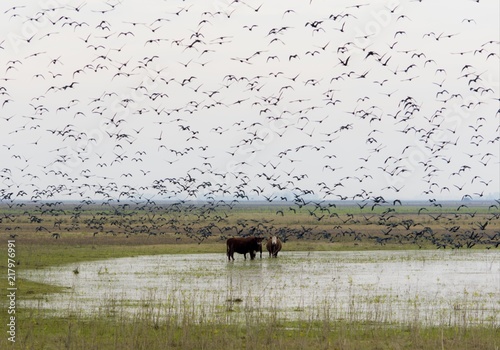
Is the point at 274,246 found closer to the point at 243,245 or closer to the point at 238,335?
the point at 243,245

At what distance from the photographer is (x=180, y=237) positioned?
217 ft

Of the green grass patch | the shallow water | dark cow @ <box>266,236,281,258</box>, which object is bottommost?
the green grass patch

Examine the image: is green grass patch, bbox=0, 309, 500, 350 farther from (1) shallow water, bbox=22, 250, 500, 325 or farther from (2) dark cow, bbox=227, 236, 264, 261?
(2) dark cow, bbox=227, 236, 264, 261

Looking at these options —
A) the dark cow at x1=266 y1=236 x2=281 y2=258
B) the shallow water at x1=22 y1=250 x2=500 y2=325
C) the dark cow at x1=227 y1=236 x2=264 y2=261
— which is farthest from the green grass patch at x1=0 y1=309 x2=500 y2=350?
the dark cow at x1=266 y1=236 x2=281 y2=258

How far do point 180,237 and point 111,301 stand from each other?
133ft

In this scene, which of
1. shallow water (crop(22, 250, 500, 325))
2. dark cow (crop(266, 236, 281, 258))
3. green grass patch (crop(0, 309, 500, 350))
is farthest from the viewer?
dark cow (crop(266, 236, 281, 258))

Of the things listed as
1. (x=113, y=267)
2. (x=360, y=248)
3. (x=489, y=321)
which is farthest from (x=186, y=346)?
(x=360, y=248)

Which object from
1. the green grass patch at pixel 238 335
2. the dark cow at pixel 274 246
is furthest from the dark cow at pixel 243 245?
the green grass patch at pixel 238 335

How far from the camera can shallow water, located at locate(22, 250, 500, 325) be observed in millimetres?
23531

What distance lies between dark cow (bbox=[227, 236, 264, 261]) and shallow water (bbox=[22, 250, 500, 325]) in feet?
2.46

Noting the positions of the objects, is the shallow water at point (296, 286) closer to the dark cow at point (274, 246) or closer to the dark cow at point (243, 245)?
the dark cow at point (243, 245)

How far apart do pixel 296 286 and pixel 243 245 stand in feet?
53.4

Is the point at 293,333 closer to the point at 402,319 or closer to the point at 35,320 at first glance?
the point at 402,319

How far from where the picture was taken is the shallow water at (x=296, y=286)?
23.5 m
